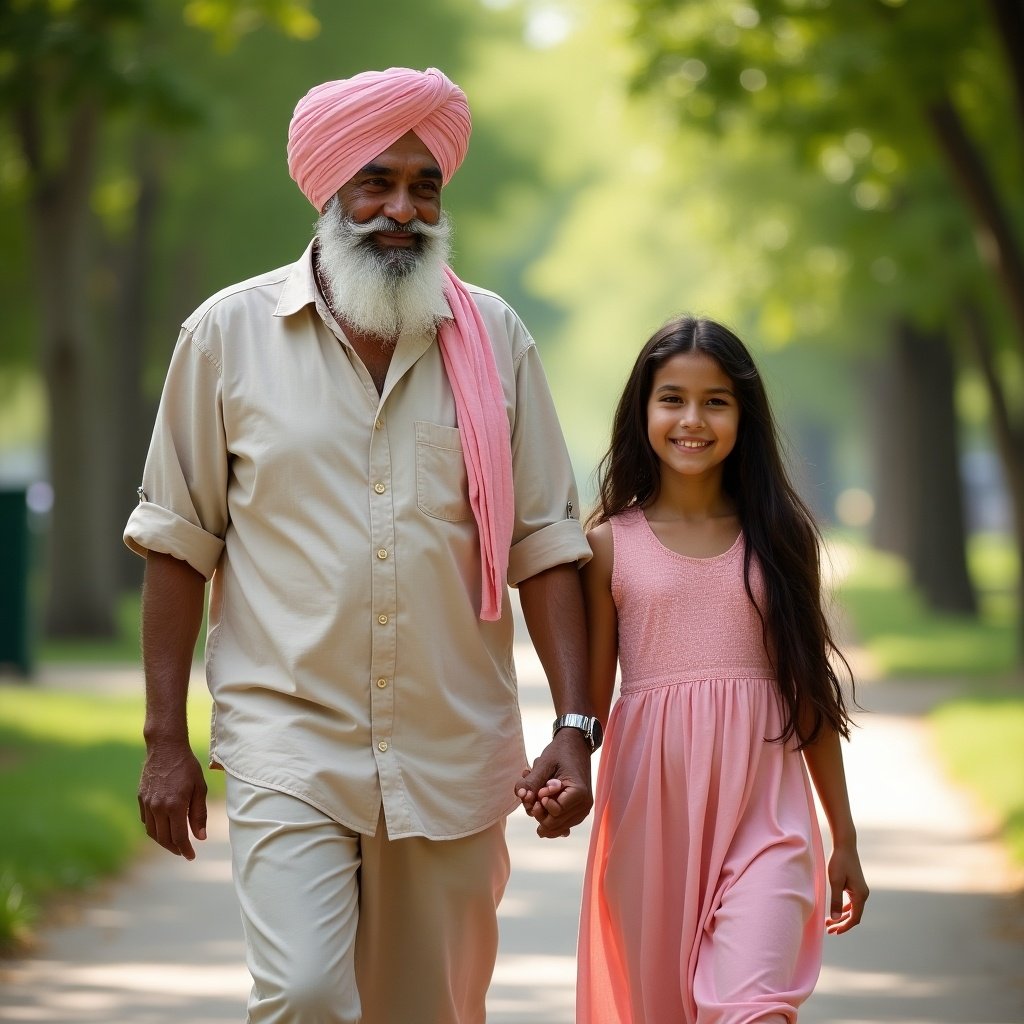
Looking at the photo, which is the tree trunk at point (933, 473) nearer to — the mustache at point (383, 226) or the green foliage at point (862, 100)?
the green foliage at point (862, 100)

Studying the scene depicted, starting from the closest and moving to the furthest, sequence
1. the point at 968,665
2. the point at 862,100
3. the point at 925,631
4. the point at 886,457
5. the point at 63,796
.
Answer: the point at 63,796, the point at 862,100, the point at 968,665, the point at 925,631, the point at 886,457

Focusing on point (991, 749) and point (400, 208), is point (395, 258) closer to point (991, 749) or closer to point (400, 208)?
point (400, 208)

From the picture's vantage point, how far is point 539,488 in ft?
15.6

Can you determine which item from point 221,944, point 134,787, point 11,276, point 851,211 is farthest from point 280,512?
point 11,276

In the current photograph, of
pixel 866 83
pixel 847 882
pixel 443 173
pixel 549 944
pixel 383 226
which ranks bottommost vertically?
pixel 549 944

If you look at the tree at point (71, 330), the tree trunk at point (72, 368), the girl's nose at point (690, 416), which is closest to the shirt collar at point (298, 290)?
Result: the girl's nose at point (690, 416)

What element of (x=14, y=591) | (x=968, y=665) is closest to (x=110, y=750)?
(x=14, y=591)

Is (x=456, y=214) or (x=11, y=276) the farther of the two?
(x=456, y=214)

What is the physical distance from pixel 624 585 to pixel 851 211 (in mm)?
16420

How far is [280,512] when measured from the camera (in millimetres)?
4395

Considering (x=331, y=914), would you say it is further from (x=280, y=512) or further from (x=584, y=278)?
(x=584, y=278)

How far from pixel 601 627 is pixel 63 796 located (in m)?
6.11

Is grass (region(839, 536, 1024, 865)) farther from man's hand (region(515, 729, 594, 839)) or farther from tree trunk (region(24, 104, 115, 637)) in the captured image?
tree trunk (region(24, 104, 115, 637))

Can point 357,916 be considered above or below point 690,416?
below
